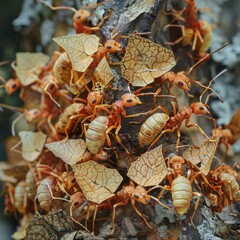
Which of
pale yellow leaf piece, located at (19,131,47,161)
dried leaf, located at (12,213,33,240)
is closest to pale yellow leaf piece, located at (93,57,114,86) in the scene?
pale yellow leaf piece, located at (19,131,47,161)

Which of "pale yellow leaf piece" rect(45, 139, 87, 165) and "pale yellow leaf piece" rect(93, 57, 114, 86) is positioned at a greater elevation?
"pale yellow leaf piece" rect(93, 57, 114, 86)

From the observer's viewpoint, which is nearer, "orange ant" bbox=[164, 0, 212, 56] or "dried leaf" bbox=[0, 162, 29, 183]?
"orange ant" bbox=[164, 0, 212, 56]

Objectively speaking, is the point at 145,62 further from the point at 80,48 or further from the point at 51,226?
the point at 51,226

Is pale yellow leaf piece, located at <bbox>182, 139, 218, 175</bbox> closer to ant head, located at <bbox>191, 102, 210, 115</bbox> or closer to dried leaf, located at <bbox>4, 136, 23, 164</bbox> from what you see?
ant head, located at <bbox>191, 102, 210, 115</bbox>

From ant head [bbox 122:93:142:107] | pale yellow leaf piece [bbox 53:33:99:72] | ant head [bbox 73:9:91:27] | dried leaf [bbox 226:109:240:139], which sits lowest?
dried leaf [bbox 226:109:240:139]

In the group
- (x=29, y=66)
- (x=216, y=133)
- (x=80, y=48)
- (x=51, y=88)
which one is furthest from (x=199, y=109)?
(x=29, y=66)

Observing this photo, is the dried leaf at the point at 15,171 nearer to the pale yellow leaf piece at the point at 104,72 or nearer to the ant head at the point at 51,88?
the ant head at the point at 51,88

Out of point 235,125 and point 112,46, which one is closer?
point 112,46
